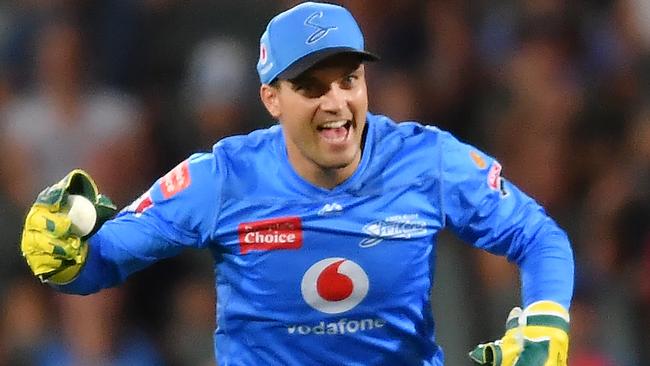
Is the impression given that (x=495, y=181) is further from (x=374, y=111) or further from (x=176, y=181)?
(x=374, y=111)

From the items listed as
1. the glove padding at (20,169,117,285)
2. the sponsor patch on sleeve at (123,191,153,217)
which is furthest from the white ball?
the sponsor patch on sleeve at (123,191,153,217)

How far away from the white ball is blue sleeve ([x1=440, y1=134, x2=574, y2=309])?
37.5 inches

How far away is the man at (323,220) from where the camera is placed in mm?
3881

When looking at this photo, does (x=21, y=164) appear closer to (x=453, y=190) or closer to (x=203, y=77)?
(x=203, y=77)

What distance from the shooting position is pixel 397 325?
13.0 ft

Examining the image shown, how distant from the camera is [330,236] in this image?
155 inches

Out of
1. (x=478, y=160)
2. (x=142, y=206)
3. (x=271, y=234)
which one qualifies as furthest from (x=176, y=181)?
(x=478, y=160)

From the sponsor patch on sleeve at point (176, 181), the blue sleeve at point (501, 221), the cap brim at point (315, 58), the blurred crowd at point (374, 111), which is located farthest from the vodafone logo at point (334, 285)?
the blurred crowd at point (374, 111)

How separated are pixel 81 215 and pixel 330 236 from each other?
2.21ft

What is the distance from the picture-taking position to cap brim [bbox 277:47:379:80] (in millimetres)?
A: 3826

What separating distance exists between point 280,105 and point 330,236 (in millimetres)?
390

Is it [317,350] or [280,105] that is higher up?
[280,105]

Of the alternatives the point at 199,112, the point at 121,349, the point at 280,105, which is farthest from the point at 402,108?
the point at 280,105

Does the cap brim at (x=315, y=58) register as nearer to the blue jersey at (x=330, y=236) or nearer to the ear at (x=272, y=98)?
the ear at (x=272, y=98)
